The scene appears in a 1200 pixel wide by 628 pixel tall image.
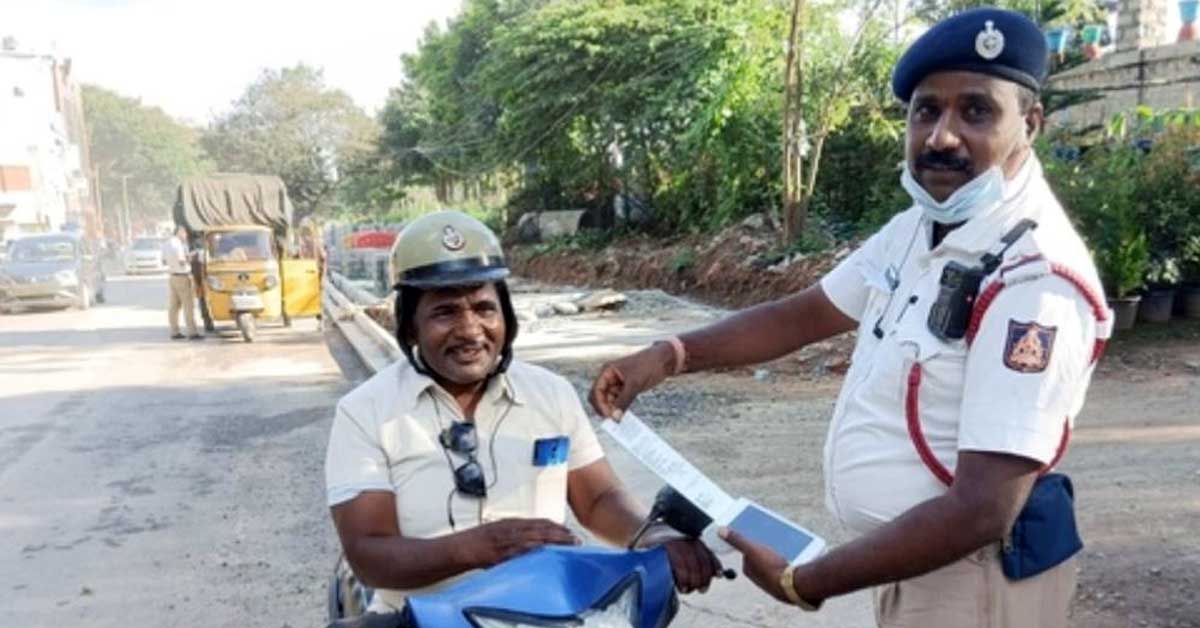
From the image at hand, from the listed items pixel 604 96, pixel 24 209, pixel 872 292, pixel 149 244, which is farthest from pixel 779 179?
pixel 24 209

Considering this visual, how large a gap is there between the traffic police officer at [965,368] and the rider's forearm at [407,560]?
56cm

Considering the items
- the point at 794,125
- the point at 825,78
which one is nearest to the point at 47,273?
the point at 794,125

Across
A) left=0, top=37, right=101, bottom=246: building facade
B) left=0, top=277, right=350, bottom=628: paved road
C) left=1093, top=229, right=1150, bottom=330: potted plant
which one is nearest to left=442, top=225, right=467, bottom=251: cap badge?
left=0, top=277, right=350, bottom=628: paved road

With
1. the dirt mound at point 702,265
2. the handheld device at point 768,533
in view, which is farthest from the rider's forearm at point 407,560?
the dirt mound at point 702,265

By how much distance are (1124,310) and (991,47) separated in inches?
333

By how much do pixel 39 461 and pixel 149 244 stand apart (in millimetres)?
31843

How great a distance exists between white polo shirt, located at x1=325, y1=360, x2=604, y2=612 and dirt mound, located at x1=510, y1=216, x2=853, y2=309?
31.0 feet

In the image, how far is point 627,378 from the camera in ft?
7.37

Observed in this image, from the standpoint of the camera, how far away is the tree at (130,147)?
259 ft

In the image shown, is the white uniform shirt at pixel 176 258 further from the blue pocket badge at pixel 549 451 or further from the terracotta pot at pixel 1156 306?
the blue pocket badge at pixel 549 451

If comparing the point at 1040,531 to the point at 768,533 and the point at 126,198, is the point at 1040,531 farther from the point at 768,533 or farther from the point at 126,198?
the point at 126,198

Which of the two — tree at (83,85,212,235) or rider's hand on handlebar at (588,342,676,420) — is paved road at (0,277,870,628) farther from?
A: tree at (83,85,212,235)

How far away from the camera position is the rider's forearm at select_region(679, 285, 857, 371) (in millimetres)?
2326

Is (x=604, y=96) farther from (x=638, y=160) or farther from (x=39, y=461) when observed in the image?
(x=39, y=461)
